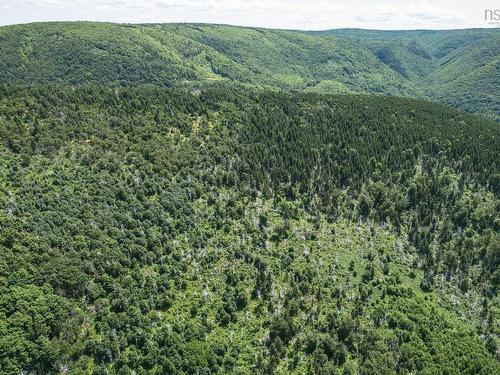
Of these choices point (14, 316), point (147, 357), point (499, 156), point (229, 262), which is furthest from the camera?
point (499, 156)

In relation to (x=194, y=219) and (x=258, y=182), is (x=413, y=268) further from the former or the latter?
(x=194, y=219)

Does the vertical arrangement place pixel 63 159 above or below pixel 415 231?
above

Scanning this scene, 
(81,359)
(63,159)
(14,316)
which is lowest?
(81,359)

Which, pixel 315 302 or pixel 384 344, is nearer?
pixel 384 344

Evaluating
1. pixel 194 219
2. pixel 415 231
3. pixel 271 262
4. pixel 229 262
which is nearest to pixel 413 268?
pixel 415 231

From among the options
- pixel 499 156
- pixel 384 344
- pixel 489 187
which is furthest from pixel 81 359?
pixel 499 156

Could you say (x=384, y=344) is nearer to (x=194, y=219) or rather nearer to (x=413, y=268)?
(x=413, y=268)

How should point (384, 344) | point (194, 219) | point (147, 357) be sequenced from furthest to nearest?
point (194, 219), point (384, 344), point (147, 357)
